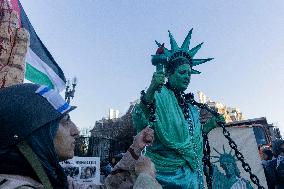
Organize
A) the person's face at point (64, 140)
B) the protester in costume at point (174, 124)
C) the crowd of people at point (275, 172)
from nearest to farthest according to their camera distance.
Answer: the person's face at point (64, 140)
the protester in costume at point (174, 124)
the crowd of people at point (275, 172)

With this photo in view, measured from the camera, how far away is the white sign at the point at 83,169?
7.16 metres

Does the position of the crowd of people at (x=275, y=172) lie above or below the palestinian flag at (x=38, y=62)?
below

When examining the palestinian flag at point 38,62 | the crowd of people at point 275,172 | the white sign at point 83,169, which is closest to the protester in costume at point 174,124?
the crowd of people at point 275,172

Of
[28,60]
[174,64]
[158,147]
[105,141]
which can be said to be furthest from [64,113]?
[105,141]

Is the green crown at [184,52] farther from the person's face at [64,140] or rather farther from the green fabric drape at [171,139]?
the person's face at [64,140]

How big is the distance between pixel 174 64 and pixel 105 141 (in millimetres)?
20376

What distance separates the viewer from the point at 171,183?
2.69 meters

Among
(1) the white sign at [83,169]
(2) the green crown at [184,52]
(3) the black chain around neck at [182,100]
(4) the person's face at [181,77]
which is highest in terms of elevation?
(2) the green crown at [184,52]

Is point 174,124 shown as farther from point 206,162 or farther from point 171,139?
point 206,162

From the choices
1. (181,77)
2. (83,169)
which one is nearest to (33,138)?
(181,77)

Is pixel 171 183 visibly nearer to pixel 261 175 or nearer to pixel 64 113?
pixel 64 113

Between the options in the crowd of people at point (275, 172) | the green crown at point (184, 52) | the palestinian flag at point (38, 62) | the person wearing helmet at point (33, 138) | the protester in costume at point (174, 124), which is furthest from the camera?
the palestinian flag at point (38, 62)

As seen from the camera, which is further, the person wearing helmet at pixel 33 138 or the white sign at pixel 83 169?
the white sign at pixel 83 169

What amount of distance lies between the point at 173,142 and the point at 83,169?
5.05 m
